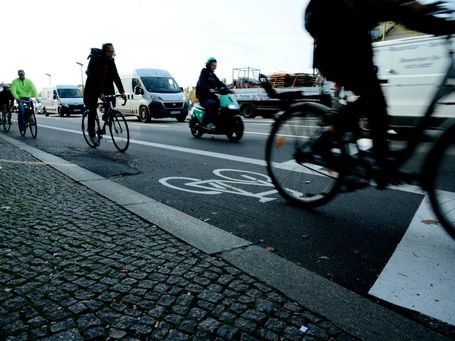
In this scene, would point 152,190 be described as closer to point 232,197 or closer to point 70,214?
point 232,197

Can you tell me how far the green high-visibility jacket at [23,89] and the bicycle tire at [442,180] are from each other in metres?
11.0

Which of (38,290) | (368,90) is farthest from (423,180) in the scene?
(38,290)

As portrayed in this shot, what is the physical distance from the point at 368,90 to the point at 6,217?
3017mm

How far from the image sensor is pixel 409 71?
27.5 ft

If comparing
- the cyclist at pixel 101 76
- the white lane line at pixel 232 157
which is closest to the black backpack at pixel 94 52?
the cyclist at pixel 101 76

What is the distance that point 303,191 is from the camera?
13.2 ft

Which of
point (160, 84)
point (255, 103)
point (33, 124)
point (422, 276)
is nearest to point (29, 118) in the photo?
point (33, 124)

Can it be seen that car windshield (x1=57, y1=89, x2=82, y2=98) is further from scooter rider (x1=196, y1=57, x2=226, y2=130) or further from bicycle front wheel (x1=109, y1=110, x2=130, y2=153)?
bicycle front wheel (x1=109, y1=110, x2=130, y2=153)

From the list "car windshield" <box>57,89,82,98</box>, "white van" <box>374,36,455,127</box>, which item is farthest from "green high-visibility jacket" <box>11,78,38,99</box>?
"car windshield" <box>57,89,82,98</box>

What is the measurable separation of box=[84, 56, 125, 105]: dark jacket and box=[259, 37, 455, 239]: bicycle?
4.81 meters

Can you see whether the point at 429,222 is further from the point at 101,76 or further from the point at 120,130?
the point at 101,76

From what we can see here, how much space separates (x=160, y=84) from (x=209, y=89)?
30.3 feet

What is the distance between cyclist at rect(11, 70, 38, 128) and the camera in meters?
10.8

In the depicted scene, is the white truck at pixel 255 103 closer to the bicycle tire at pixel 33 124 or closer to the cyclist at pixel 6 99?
the cyclist at pixel 6 99
